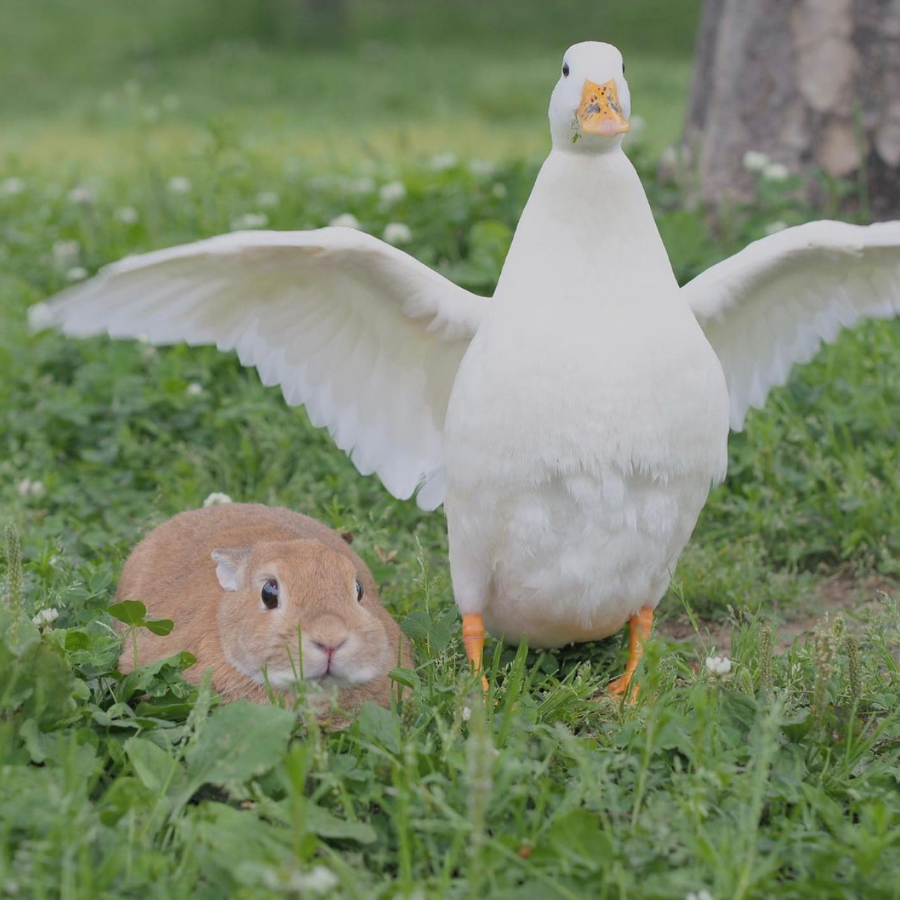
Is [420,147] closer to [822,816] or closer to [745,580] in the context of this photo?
[745,580]

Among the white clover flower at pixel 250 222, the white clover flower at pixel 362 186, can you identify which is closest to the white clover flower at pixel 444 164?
the white clover flower at pixel 362 186

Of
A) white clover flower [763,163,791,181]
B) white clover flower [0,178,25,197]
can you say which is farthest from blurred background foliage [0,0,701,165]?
white clover flower [763,163,791,181]

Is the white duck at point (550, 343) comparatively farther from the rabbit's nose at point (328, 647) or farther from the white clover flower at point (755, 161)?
the white clover flower at point (755, 161)

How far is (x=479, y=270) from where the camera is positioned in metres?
5.32

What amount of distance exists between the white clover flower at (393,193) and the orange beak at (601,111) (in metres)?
2.96

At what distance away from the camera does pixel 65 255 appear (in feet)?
20.2

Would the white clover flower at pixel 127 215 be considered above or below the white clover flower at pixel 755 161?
below

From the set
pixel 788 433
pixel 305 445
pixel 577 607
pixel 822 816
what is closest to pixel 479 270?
pixel 305 445

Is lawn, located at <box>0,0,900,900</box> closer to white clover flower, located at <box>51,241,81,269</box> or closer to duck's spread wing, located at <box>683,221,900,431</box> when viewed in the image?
white clover flower, located at <box>51,241,81,269</box>

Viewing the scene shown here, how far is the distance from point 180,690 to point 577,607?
3.16 ft

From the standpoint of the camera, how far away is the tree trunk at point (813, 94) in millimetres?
5773

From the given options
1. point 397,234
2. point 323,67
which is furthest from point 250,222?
point 323,67

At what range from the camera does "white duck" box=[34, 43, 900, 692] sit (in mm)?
2955

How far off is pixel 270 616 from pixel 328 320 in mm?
923
